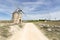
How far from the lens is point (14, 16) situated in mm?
58031

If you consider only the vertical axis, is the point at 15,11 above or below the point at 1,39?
above

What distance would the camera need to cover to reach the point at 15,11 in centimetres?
5975

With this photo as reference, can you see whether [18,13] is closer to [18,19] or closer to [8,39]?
[18,19]

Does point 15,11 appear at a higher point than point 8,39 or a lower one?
higher

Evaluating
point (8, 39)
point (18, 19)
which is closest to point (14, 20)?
point (18, 19)

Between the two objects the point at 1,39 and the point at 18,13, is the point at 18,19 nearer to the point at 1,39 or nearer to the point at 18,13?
the point at 18,13

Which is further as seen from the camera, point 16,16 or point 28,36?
point 16,16

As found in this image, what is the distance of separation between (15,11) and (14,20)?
4.83 meters

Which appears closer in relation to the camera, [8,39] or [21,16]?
[8,39]

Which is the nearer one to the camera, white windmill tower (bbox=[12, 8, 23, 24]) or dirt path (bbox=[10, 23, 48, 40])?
dirt path (bbox=[10, 23, 48, 40])

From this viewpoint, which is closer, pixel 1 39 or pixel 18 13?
pixel 1 39

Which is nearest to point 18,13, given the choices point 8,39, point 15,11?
point 15,11

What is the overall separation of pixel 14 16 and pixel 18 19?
2.19 meters

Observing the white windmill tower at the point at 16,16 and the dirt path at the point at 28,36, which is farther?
the white windmill tower at the point at 16,16
